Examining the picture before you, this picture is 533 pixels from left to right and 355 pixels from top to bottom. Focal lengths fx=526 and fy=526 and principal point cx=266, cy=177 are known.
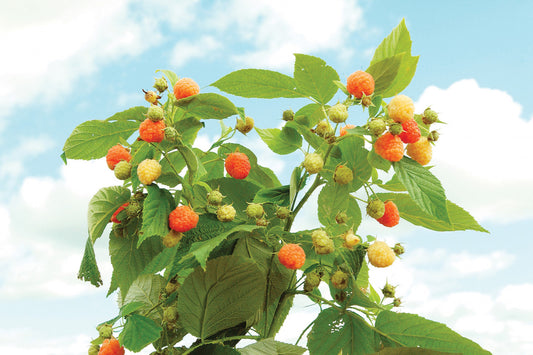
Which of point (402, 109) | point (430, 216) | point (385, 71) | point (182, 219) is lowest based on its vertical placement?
point (182, 219)

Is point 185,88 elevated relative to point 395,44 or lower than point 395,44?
lower

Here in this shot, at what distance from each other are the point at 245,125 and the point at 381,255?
53 centimetres

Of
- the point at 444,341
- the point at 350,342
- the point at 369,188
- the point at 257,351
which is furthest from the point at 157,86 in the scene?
the point at 444,341

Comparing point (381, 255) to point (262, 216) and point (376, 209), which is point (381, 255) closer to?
point (376, 209)

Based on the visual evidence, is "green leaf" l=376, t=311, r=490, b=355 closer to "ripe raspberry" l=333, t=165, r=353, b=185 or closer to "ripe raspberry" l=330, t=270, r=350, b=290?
"ripe raspberry" l=330, t=270, r=350, b=290

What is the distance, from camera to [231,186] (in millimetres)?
1492

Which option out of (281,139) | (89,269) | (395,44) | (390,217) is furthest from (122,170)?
(395,44)

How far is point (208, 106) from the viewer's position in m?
1.37

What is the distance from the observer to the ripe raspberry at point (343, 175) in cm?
136

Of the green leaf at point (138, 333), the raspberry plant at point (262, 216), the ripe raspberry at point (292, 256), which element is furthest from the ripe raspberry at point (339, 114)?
the green leaf at point (138, 333)

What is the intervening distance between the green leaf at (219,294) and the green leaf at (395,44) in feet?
2.19

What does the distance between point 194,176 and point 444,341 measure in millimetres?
799

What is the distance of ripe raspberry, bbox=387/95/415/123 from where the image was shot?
49.3 inches

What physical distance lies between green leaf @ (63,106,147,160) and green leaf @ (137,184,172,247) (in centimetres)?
26
